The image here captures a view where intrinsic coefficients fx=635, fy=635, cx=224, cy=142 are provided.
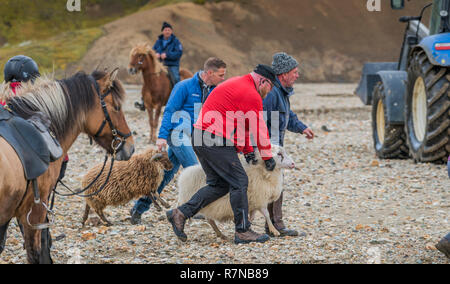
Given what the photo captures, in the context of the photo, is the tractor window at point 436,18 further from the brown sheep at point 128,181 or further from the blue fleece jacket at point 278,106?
the brown sheep at point 128,181

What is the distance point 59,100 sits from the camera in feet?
18.7

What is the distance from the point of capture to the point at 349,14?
157 ft

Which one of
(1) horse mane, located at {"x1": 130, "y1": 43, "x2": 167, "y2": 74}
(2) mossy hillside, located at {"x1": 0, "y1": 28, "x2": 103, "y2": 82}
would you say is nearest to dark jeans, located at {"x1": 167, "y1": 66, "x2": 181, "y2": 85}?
(1) horse mane, located at {"x1": 130, "y1": 43, "x2": 167, "y2": 74}

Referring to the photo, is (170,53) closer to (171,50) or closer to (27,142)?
(171,50)

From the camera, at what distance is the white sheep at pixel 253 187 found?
7.00 meters

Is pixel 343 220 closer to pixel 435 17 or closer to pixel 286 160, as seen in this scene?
pixel 286 160

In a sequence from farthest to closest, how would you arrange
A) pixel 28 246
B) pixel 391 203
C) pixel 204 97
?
pixel 391 203, pixel 204 97, pixel 28 246

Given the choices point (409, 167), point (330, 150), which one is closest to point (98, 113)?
point (409, 167)

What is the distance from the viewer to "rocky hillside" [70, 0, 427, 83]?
38125mm

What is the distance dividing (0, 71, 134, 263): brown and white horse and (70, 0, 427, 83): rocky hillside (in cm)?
2839

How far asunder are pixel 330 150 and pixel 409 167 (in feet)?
10.4

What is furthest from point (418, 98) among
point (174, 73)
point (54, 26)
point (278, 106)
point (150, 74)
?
point (54, 26)

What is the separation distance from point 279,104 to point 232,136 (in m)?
0.88

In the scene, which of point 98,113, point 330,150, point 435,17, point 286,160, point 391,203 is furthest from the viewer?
point 330,150
